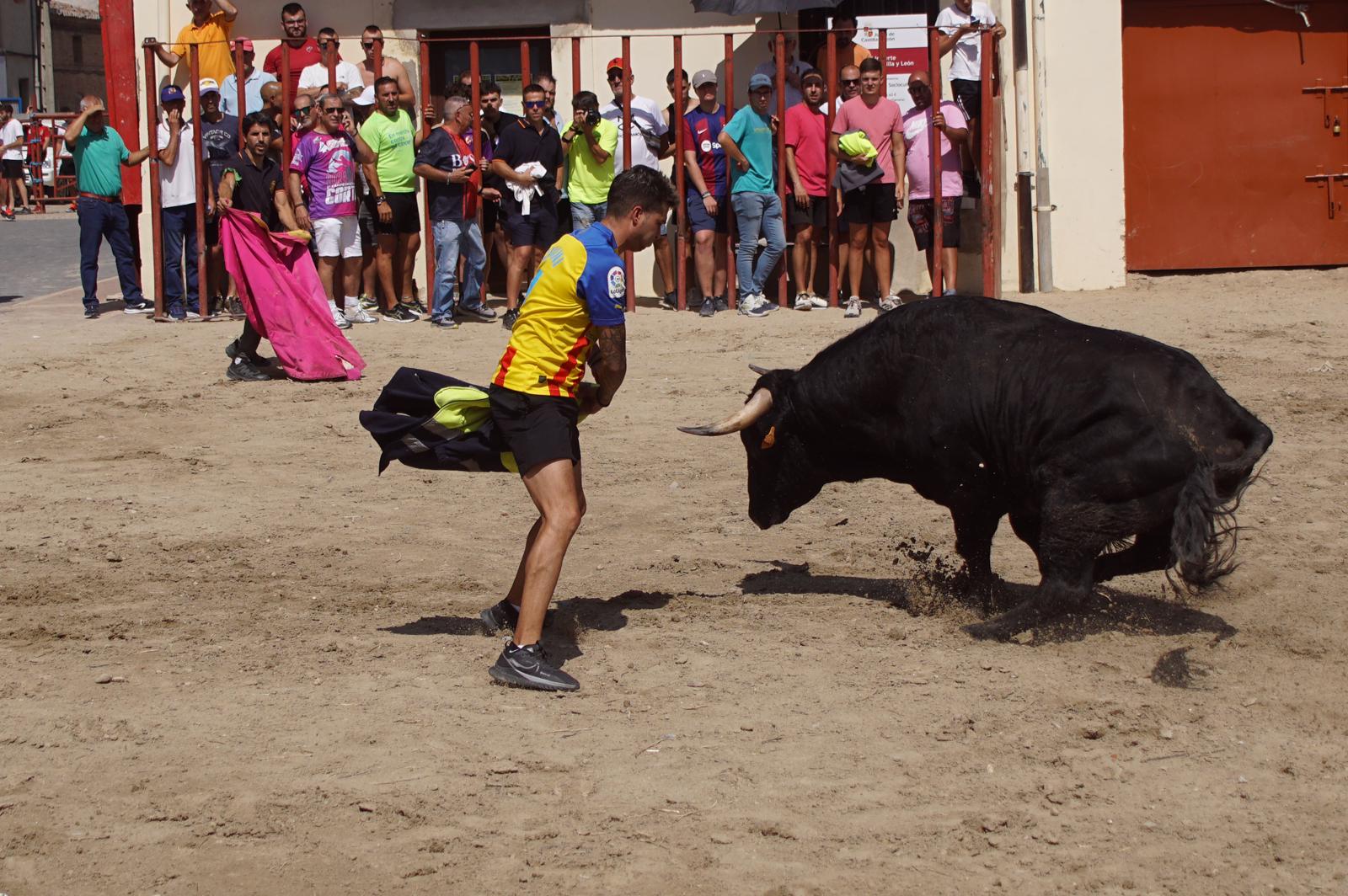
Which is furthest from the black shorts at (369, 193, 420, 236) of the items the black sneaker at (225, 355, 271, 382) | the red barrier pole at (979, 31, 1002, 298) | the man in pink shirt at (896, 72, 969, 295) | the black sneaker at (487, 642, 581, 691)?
the black sneaker at (487, 642, 581, 691)

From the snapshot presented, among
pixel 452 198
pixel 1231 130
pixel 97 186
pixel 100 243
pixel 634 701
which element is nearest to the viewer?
pixel 634 701

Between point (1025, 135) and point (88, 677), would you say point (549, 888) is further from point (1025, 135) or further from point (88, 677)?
point (1025, 135)

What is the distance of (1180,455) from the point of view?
5.51m

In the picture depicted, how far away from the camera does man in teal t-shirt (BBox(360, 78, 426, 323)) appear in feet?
44.6

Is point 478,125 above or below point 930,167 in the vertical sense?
above

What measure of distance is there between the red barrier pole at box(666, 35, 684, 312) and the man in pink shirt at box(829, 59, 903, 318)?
1.34 metres

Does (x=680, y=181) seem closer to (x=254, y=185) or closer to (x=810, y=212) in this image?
(x=810, y=212)

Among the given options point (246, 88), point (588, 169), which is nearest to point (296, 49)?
point (246, 88)

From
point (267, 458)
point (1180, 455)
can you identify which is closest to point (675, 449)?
point (267, 458)

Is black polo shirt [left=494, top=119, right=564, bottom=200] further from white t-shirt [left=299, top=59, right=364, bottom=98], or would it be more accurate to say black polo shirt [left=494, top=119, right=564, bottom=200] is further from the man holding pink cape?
the man holding pink cape

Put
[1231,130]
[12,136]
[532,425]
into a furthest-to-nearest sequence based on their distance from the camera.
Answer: [12,136] < [1231,130] < [532,425]

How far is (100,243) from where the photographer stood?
1460 cm

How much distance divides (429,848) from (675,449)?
209 inches

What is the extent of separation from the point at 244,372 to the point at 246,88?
160 inches
